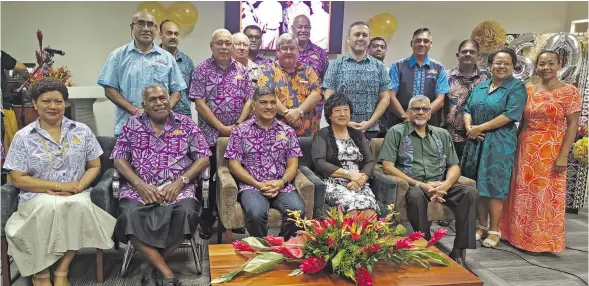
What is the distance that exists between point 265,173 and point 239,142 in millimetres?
275

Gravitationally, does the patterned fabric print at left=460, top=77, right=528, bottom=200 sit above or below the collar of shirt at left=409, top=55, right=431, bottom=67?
below

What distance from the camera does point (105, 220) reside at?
2713 millimetres

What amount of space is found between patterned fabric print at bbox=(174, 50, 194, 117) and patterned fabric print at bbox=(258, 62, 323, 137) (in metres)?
0.65

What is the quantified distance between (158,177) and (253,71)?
1.36 metres

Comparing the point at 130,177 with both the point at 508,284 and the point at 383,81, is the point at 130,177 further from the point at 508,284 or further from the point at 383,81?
the point at 508,284

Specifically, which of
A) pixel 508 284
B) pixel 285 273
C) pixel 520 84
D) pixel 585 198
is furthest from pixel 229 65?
pixel 585 198

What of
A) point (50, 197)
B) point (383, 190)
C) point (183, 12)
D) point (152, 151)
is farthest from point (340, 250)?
point (183, 12)

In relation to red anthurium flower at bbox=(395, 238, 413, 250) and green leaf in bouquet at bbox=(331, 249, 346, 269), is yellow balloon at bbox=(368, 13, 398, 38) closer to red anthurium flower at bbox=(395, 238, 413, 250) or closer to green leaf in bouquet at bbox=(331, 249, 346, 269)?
red anthurium flower at bbox=(395, 238, 413, 250)

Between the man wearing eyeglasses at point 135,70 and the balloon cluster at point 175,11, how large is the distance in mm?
1889

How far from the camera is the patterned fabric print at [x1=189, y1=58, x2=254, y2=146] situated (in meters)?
3.48

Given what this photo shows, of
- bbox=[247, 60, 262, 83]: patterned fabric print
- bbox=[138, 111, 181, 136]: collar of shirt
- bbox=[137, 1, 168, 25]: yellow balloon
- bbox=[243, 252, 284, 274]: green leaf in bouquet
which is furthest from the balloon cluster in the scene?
bbox=[243, 252, 284, 274]: green leaf in bouquet

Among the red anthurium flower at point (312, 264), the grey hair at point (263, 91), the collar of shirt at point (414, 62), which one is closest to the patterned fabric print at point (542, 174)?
the collar of shirt at point (414, 62)

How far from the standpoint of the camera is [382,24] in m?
5.61

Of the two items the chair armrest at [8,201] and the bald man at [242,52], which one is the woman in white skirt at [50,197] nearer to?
the chair armrest at [8,201]
